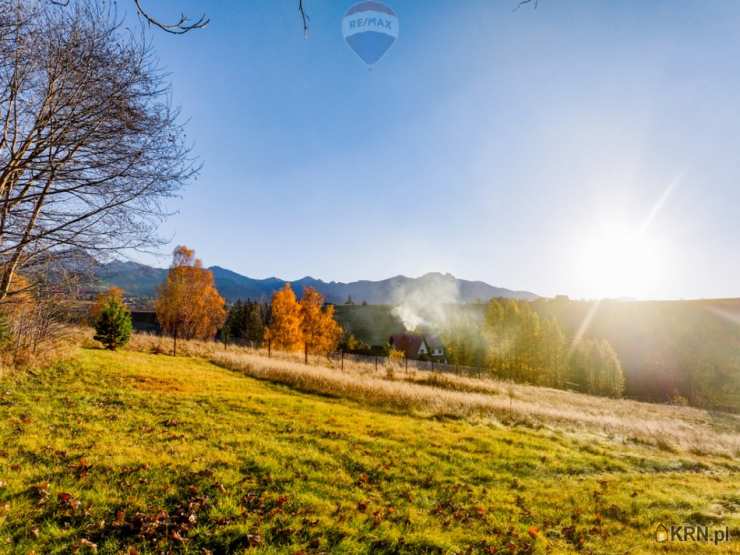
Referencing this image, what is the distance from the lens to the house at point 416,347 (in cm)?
6294

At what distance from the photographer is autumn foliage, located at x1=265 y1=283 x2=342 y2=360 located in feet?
129

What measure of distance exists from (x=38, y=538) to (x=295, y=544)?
2.86 meters

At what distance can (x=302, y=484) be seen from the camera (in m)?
6.12

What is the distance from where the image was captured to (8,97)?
4969mm

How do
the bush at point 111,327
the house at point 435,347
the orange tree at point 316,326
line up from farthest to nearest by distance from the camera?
the house at point 435,347, the orange tree at point 316,326, the bush at point 111,327

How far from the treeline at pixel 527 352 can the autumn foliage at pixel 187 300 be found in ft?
108

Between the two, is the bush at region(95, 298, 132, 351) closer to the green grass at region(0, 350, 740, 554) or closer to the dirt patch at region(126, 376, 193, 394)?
the dirt patch at region(126, 376, 193, 394)

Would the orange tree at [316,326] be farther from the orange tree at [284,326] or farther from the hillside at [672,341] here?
the hillside at [672,341]

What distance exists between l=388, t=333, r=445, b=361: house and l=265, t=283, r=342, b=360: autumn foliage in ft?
67.2

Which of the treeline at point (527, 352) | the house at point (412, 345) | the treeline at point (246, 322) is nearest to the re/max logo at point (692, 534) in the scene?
the treeline at point (527, 352)

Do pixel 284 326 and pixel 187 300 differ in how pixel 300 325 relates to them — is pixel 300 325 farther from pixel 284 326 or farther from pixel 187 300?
pixel 187 300

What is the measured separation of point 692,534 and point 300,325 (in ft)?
130

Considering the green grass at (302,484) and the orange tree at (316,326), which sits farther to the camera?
the orange tree at (316,326)

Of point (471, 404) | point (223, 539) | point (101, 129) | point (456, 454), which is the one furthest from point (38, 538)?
point (471, 404)
